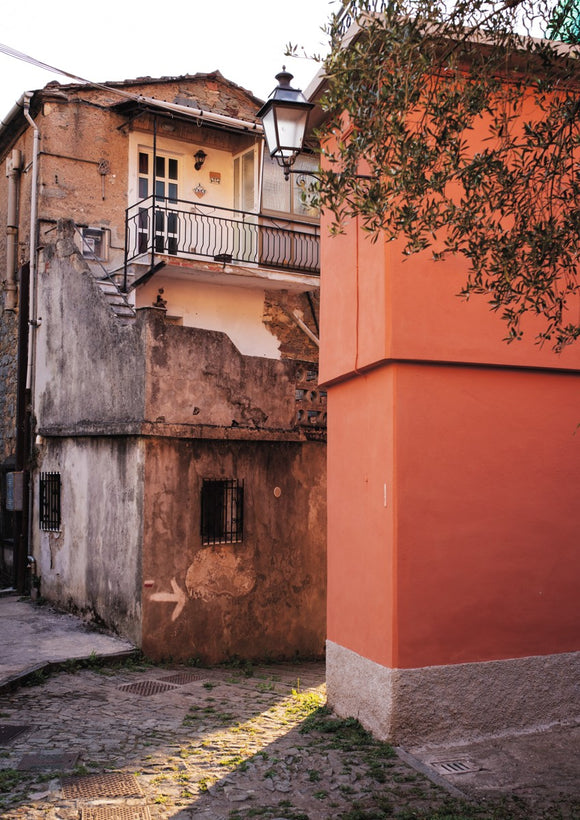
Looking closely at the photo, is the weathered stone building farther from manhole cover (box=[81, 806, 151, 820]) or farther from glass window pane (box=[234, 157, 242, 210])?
manhole cover (box=[81, 806, 151, 820])

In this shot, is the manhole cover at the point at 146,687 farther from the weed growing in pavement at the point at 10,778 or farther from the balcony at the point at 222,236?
the balcony at the point at 222,236

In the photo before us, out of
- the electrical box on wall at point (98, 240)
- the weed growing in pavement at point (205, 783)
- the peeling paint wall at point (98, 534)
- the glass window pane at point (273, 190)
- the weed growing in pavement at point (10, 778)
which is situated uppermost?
the glass window pane at point (273, 190)

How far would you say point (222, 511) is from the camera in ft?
34.9

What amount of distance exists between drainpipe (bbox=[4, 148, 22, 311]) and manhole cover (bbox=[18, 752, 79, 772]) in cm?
1114

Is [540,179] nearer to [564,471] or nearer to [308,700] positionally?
[564,471]

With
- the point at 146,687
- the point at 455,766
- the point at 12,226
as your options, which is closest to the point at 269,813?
the point at 455,766

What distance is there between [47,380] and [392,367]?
8547mm

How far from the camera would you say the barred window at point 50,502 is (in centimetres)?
1259

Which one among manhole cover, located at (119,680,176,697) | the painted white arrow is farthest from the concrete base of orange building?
the painted white arrow

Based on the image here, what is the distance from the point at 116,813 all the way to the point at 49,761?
1112 mm

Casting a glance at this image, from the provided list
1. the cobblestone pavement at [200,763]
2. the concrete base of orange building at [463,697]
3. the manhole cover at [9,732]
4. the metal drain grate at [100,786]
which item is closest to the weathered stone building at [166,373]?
the cobblestone pavement at [200,763]

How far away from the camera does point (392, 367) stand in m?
6.53

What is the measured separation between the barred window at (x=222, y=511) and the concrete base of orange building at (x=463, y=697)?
3.90 metres

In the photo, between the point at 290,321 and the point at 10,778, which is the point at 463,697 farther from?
the point at 290,321
